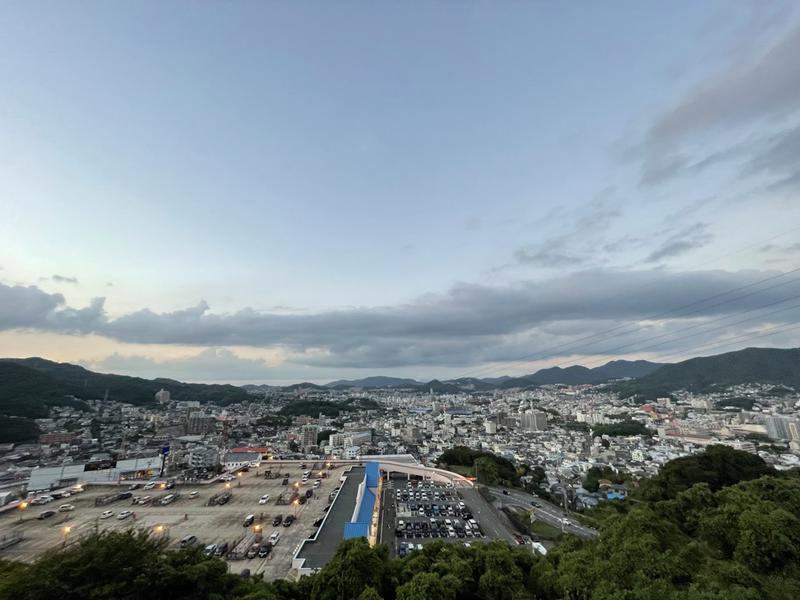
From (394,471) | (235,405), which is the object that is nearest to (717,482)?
(394,471)

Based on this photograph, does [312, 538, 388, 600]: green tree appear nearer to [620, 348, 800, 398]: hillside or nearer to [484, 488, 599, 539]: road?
[484, 488, 599, 539]: road

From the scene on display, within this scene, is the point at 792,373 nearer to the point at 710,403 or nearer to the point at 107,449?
the point at 710,403

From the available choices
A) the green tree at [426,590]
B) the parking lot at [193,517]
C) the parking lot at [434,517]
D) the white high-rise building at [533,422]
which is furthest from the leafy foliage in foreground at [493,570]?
the white high-rise building at [533,422]

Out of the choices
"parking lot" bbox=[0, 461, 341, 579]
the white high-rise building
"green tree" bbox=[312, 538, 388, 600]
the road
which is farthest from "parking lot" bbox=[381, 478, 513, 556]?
the white high-rise building

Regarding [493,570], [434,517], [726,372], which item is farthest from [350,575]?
[726,372]

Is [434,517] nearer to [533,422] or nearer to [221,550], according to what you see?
→ [221,550]
